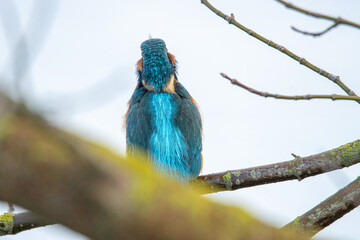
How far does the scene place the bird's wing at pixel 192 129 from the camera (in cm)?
559

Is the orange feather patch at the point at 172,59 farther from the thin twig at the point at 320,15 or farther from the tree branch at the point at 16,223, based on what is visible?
the thin twig at the point at 320,15

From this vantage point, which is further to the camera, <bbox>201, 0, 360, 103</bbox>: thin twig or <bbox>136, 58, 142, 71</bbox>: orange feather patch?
<bbox>136, 58, 142, 71</bbox>: orange feather patch

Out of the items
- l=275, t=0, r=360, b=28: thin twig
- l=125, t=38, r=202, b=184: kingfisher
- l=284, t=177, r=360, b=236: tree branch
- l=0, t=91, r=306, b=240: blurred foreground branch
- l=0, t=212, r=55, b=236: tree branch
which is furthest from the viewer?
l=125, t=38, r=202, b=184: kingfisher

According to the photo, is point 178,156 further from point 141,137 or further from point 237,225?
point 237,225

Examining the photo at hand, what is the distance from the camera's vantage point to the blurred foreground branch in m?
1.51

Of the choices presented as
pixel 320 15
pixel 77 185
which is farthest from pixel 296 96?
pixel 77 185

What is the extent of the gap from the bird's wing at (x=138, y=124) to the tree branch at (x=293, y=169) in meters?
1.14

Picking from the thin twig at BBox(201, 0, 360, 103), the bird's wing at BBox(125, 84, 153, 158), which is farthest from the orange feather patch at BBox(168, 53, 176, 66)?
the thin twig at BBox(201, 0, 360, 103)

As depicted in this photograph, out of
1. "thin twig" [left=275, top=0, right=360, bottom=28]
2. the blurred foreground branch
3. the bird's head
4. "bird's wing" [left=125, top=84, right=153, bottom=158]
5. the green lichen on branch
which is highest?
the bird's head

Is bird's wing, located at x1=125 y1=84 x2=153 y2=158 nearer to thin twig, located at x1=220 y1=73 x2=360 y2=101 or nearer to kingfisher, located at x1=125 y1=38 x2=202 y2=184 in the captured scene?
kingfisher, located at x1=125 y1=38 x2=202 y2=184

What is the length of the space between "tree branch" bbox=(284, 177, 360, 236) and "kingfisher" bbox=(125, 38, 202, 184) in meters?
1.64

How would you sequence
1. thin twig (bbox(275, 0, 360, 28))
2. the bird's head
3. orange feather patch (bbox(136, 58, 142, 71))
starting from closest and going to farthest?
thin twig (bbox(275, 0, 360, 28)) < the bird's head < orange feather patch (bbox(136, 58, 142, 71))

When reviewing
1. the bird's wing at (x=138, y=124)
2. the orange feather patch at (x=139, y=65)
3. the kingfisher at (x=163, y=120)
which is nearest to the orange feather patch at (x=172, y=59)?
the kingfisher at (x=163, y=120)

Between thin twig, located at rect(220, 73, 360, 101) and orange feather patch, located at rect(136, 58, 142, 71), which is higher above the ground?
orange feather patch, located at rect(136, 58, 142, 71)
